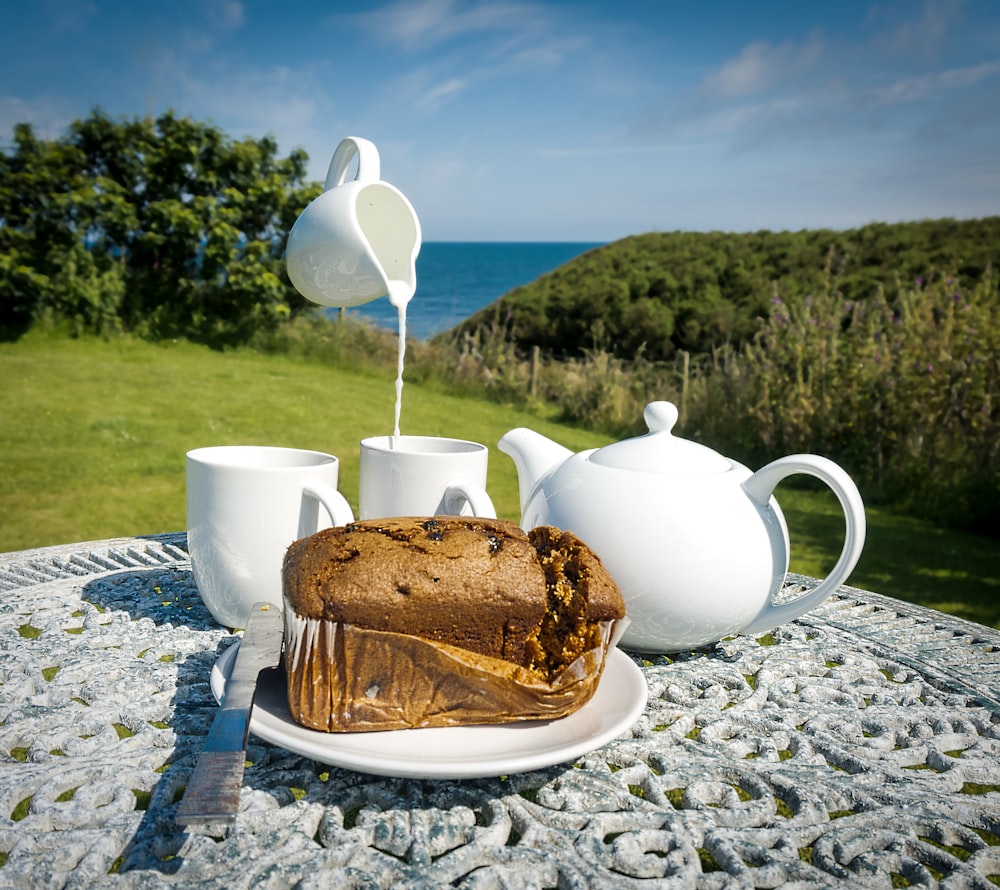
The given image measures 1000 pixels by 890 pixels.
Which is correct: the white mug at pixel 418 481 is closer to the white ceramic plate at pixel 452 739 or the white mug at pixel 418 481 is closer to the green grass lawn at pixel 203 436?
the white ceramic plate at pixel 452 739

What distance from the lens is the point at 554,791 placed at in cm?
118

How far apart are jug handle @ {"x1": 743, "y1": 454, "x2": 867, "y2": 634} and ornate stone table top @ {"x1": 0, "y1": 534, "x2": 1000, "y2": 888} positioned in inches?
5.1

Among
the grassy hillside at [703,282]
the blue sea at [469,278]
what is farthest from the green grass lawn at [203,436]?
the blue sea at [469,278]

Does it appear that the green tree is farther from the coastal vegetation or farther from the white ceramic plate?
the white ceramic plate

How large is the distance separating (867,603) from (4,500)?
19.0 feet

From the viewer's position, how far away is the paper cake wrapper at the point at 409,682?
3.92 feet

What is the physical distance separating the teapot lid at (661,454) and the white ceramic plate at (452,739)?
54 cm

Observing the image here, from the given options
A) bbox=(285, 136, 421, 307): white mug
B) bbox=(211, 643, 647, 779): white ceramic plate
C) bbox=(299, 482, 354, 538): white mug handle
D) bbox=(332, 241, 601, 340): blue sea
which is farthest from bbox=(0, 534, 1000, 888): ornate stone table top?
bbox=(332, 241, 601, 340): blue sea

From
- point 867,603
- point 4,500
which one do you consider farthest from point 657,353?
point 867,603

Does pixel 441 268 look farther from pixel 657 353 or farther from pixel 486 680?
pixel 486 680

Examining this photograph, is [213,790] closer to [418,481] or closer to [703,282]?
[418,481]

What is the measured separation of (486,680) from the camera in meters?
1.21

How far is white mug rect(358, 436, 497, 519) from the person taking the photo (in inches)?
69.5

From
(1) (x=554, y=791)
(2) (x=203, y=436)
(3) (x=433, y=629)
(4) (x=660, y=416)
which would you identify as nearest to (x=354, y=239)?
(4) (x=660, y=416)
